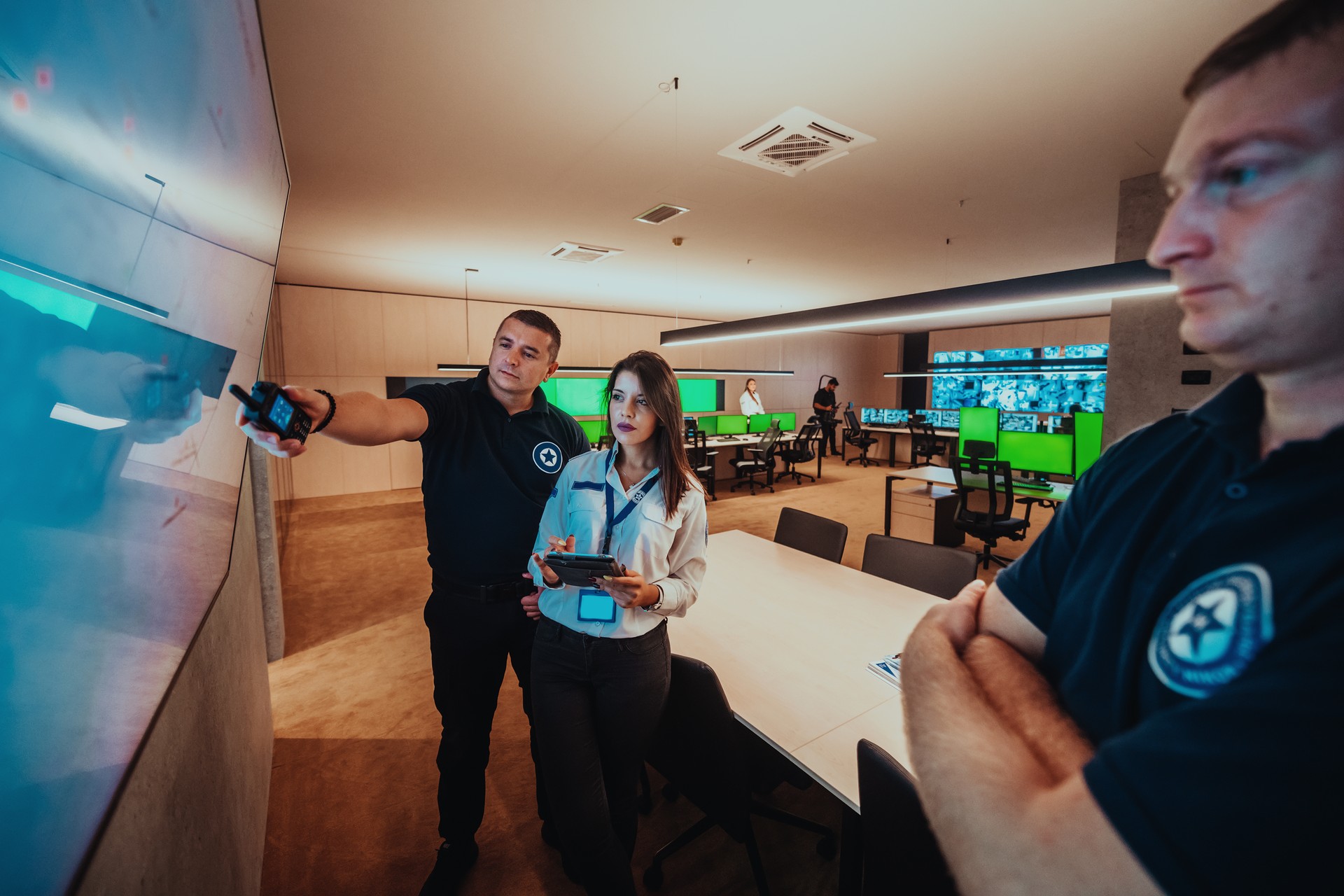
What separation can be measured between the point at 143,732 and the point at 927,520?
19.0 ft

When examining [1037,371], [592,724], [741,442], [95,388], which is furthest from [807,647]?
[1037,371]

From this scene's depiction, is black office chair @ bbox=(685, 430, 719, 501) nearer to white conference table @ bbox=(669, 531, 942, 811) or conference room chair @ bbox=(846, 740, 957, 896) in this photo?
white conference table @ bbox=(669, 531, 942, 811)

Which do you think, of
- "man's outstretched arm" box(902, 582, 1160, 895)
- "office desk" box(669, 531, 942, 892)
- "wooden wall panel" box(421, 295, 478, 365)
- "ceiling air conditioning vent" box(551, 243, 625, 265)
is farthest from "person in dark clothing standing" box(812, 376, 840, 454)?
"man's outstretched arm" box(902, 582, 1160, 895)

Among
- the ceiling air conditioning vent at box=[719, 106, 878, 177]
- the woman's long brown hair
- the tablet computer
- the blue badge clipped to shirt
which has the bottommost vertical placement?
the blue badge clipped to shirt

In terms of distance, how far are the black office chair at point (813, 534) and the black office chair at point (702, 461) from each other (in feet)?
15.1

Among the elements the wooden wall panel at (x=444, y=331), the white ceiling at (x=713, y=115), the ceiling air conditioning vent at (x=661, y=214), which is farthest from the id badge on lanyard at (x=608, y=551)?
the wooden wall panel at (x=444, y=331)

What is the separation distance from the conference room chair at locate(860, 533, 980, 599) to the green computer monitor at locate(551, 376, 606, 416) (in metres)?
7.65

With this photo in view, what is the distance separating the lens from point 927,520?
5457 millimetres

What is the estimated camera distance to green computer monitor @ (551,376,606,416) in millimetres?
9984

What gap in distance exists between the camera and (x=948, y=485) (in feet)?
17.8

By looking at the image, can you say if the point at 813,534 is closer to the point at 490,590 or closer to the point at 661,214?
the point at 490,590

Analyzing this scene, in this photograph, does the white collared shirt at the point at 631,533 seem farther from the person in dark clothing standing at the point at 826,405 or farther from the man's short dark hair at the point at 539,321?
the person in dark clothing standing at the point at 826,405

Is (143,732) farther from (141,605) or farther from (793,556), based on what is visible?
(793,556)

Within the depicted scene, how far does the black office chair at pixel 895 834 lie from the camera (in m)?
1.00
